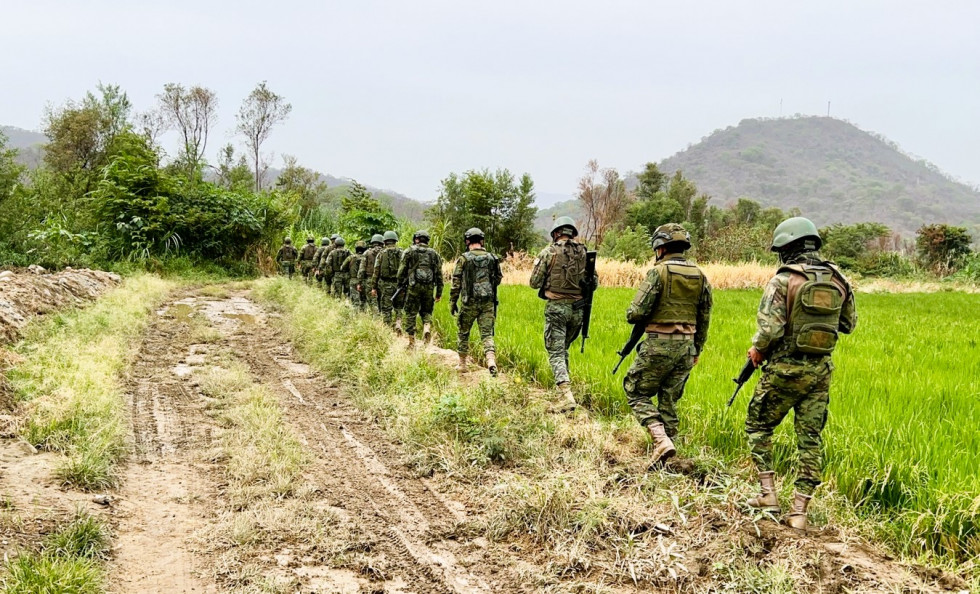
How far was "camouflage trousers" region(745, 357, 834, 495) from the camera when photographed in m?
3.42

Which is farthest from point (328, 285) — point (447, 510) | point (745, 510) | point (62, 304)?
point (745, 510)

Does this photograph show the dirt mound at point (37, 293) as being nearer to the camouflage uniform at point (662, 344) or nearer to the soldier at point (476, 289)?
the soldier at point (476, 289)

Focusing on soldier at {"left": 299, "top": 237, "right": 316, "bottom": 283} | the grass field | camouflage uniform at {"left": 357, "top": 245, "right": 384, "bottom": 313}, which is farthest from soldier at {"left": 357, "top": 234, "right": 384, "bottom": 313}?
soldier at {"left": 299, "top": 237, "right": 316, "bottom": 283}

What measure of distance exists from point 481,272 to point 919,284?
23988mm

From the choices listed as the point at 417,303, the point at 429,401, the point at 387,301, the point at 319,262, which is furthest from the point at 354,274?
the point at 429,401

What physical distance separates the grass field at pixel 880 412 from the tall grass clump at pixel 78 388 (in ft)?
14.4

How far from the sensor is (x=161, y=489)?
13.8ft

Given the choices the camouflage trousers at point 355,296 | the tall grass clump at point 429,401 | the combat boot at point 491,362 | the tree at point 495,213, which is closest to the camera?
the tall grass clump at point 429,401

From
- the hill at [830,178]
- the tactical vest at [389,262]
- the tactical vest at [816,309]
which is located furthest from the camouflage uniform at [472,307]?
the hill at [830,178]

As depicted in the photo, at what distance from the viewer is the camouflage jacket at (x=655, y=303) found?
14.3 ft

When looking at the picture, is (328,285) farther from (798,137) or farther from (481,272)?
(798,137)

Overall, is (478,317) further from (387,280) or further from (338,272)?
(338,272)

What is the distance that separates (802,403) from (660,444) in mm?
1035

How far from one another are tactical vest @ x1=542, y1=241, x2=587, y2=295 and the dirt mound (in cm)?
712
